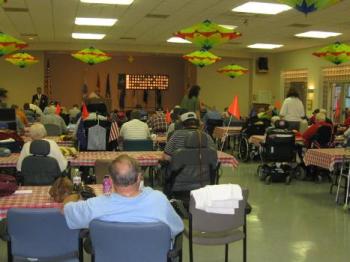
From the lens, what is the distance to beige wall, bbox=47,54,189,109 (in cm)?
1883

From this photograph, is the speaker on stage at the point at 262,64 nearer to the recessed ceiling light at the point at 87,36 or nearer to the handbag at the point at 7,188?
the recessed ceiling light at the point at 87,36

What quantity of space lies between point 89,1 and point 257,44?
781 centimetres

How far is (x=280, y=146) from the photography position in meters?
7.76

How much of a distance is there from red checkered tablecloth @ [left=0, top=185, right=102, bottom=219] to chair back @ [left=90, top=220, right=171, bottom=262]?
82 centimetres

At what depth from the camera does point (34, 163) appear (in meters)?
4.42

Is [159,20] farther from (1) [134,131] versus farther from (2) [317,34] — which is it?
(1) [134,131]

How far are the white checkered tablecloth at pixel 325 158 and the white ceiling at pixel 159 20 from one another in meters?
3.19

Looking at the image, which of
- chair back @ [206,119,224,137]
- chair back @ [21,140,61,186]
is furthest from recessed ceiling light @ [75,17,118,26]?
chair back @ [21,140,61,186]

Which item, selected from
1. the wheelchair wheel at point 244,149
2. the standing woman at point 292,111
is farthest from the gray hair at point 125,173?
the wheelchair wheel at point 244,149

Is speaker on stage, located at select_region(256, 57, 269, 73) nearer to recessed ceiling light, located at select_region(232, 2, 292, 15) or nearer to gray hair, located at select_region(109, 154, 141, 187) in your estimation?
recessed ceiling light, located at select_region(232, 2, 292, 15)

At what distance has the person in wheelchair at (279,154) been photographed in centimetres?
774

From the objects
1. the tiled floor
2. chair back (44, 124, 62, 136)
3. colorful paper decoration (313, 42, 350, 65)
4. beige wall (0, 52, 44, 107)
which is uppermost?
colorful paper decoration (313, 42, 350, 65)

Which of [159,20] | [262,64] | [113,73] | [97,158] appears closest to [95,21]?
[159,20]

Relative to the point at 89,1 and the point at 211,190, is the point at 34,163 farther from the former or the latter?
the point at 89,1
